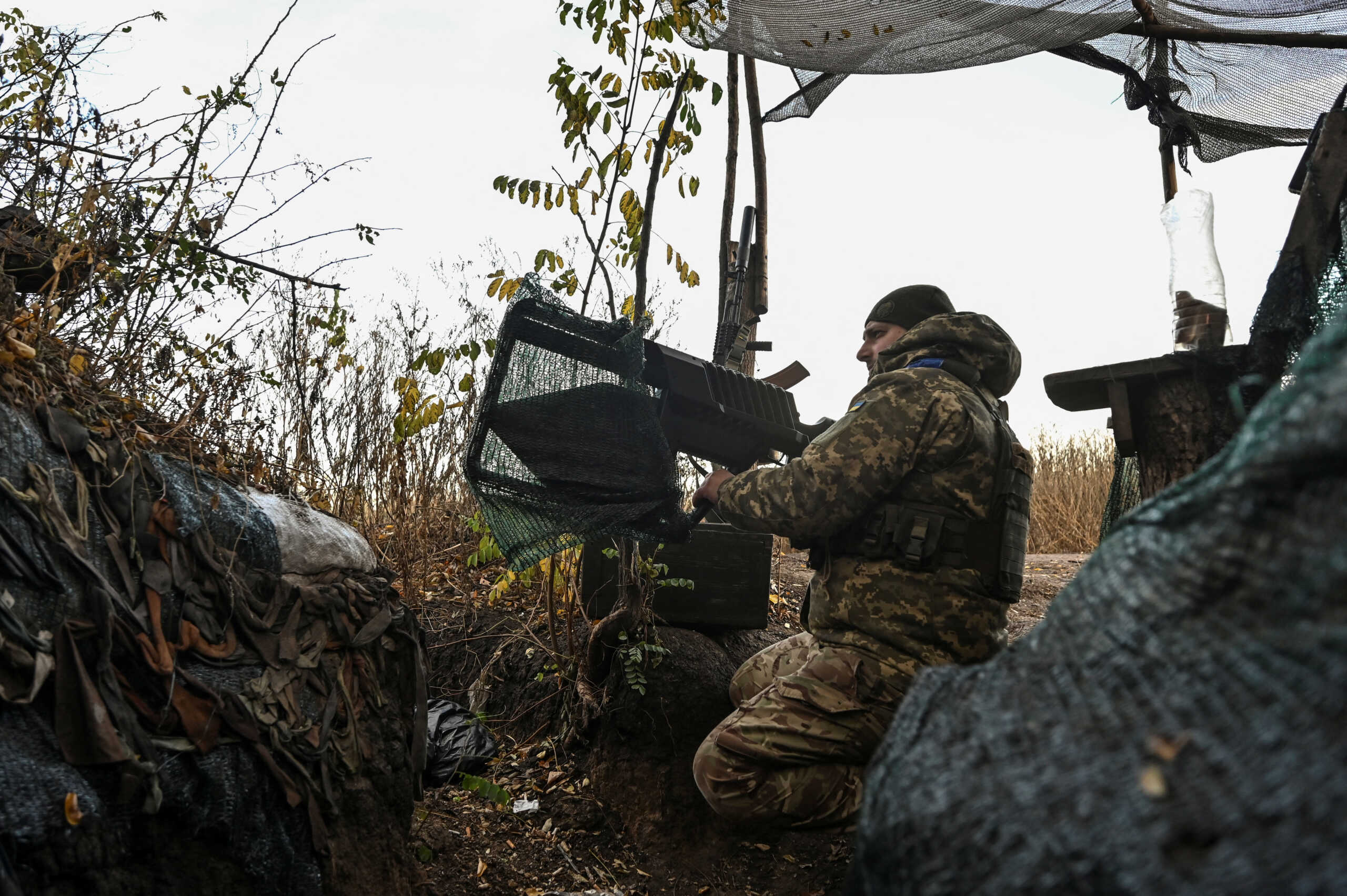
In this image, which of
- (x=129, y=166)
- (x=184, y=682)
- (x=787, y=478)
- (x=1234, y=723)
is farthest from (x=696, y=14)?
(x=1234, y=723)

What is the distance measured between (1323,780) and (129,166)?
3942mm

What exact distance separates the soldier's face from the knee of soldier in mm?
1523

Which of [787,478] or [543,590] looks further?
[543,590]

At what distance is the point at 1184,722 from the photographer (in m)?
0.68

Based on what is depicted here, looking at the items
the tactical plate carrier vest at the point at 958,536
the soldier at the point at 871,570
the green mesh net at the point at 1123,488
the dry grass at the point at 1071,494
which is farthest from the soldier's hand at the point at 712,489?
the dry grass at the point at 1071,494

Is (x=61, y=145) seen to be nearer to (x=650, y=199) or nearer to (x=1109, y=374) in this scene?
(x=650, y=199)

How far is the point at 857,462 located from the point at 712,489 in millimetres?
484

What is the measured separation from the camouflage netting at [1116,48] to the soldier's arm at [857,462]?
5.86 feet

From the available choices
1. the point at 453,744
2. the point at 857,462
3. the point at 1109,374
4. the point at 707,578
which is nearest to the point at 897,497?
the point at 857,462

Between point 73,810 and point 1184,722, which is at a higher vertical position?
point 1184,722

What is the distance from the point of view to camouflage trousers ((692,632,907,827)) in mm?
2688

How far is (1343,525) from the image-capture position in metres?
0.64

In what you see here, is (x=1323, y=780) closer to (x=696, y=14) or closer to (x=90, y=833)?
(x=90, y=833)

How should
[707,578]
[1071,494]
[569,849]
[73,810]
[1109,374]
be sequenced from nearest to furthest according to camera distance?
[73,810]
[1109,374]
[569,849]
[707,578]
[1071,494]
